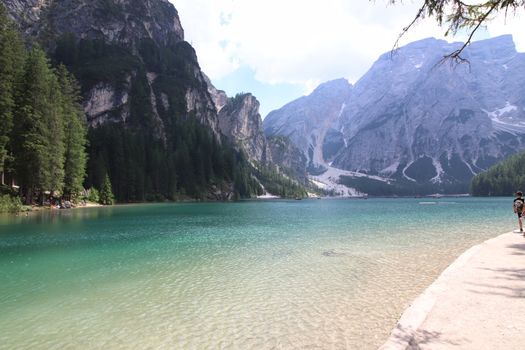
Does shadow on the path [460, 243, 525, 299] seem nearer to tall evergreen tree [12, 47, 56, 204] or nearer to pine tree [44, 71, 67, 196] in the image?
tall evergreen tree [12, 47, 56, 204]

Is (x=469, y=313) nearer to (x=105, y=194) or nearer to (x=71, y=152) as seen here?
(x=71, y=152)

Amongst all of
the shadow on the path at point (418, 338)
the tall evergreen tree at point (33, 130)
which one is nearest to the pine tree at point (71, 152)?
the tall evergreen tree at point (33, 130)

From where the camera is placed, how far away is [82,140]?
295 ft

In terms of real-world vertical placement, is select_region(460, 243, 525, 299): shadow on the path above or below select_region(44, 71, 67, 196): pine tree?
below

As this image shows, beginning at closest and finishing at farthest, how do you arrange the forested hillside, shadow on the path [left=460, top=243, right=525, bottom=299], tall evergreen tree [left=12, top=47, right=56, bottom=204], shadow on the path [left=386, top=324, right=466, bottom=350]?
shadow on the path [left=386, top=324, right=466, bottom=350] → shadow on the path [left=460, top=243, right=525, bottom=299] → the forested hillside → tall evergreen tree [left=12, top=47, right=56, bottom=204]

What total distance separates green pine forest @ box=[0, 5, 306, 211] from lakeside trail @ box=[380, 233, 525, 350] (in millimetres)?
68877

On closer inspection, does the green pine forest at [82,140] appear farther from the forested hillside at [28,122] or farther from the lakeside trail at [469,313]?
the lakeside trail at [469,313]

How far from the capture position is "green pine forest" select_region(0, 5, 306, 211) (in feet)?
217

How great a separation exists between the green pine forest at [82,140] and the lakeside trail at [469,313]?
68877 mm

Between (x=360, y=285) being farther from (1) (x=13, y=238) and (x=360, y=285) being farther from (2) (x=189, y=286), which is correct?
(1) (x=13, y=238)

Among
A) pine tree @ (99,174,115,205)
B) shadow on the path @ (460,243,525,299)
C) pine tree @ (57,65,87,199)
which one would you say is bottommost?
shadow on the path @ (460,243,525,299)

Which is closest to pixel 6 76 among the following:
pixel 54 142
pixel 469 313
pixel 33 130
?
pixel 33 130

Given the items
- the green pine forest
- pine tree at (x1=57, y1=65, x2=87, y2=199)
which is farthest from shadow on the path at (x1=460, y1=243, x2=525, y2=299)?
pine tree at (x1=57, y1=65, x2=87, y2=199)

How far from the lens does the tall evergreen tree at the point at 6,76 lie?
199 ft
